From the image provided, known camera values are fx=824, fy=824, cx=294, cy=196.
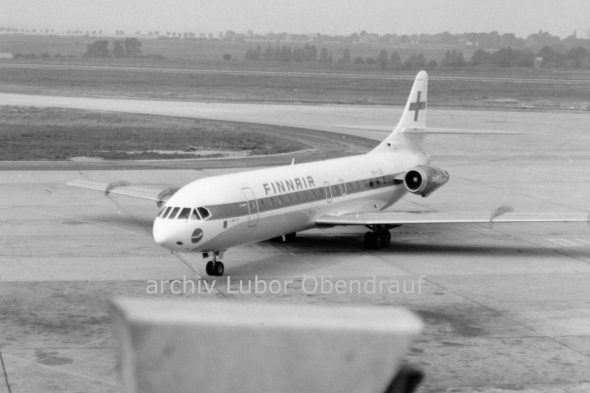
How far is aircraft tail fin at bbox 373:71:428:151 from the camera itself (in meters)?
30.2

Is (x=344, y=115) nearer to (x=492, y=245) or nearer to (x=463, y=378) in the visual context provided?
(x=492, y=245)

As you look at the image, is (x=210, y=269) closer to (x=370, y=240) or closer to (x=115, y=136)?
(x=370, y=240)

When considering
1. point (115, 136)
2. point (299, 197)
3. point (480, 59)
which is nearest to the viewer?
point (299, 197)

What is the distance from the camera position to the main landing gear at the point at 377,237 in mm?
25766

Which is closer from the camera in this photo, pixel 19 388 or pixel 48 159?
pixel 19 388

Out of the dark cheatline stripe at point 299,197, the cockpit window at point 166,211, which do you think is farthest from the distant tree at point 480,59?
the cockpit window at point 166,211

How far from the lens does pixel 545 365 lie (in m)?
15.1

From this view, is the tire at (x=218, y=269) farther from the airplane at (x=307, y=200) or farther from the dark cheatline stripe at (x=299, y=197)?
the dark cheatline stripe at (x=299, y=197)

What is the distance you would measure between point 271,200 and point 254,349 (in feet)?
70.1

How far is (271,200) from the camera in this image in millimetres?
22969

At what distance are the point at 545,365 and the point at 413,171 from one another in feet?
44.3

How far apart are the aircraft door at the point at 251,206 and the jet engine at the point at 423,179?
298 inches

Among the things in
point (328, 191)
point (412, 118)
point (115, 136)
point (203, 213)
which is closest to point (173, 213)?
point (203, 213)

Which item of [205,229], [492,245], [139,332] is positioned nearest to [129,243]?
[205,229]
